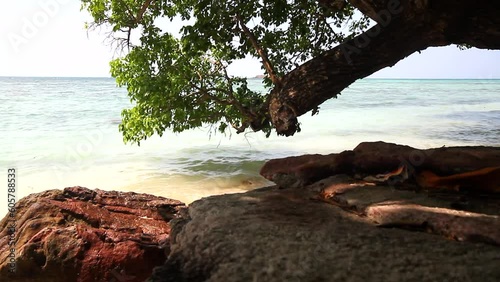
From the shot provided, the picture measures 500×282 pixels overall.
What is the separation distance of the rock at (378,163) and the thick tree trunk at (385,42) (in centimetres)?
118

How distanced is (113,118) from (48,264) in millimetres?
20490

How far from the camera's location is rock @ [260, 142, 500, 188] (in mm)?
2939

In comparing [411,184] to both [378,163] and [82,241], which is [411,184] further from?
[82,241]

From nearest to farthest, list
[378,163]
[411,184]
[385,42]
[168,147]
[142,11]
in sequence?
1. [411,184]
2. [378,163]
3. [385,42]
4. [142,11]
5. [168,147]

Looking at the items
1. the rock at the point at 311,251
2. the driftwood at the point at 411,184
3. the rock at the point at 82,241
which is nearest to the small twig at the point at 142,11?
the rock at the point at 82,241

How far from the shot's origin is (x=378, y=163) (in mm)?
3232

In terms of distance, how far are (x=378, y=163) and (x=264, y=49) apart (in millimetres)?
3786

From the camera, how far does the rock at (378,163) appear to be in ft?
9.64

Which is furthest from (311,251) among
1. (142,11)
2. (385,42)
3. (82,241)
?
(142,11)

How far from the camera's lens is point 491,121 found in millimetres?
21969

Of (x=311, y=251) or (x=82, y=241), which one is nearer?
(x=311, y=251)

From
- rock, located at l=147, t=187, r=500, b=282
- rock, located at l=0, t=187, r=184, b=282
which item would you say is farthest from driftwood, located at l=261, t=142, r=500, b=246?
rock, located at l=0, t=187, r=184, b=282

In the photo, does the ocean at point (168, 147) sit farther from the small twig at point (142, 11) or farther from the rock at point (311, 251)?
the rock at point (311, 251)

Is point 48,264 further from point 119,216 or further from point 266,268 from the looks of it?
point 266,268
